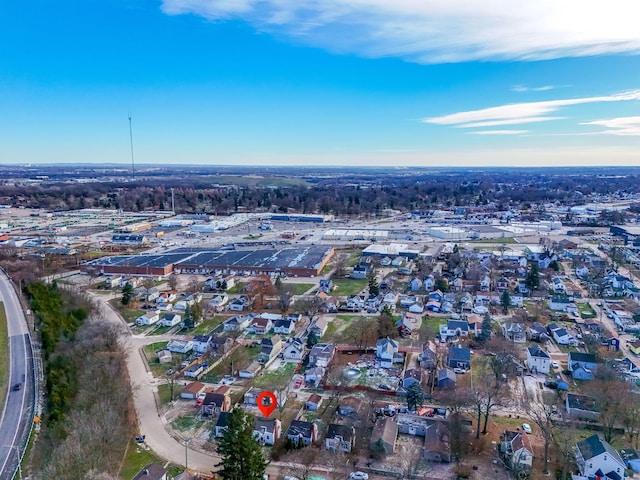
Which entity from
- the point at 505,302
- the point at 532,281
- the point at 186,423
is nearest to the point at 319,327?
the point at 186,423

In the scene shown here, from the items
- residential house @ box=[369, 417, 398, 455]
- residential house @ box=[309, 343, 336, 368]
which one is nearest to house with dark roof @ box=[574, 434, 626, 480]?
residential house @ box=[369, 417, 398, 455]

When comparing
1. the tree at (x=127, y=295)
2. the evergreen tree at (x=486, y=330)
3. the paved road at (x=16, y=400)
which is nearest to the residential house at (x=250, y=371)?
the paved road at (x=16, y=400)

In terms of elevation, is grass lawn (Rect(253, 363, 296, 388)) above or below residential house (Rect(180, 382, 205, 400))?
below

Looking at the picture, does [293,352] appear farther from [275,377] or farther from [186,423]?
[186,423]

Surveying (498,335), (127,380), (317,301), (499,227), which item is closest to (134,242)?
(317,301)

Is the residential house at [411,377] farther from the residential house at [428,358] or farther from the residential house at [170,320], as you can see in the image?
the residential house at [170,320]

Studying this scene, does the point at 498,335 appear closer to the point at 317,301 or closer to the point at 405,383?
the point at 405,383

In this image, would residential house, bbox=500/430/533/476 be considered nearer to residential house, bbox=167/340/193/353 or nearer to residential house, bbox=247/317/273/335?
residential house, bbox=247/317/273/335
